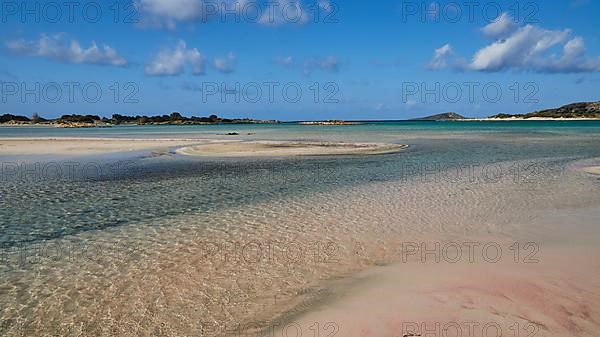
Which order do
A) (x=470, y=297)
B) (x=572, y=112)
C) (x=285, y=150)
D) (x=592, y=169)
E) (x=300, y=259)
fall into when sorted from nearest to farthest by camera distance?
(x=470, y=297) → (x=300, y=259) → (x=592, y=169) → (x=285, y=150) → (x=572, y=112)

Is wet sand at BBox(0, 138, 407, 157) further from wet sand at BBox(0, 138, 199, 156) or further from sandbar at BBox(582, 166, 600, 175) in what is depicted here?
sandbar at BBox(582, 166, 600, 175)

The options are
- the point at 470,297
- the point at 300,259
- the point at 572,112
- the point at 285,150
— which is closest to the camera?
the point at 470,297

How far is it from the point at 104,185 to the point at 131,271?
9.29m

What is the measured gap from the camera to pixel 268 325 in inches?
197

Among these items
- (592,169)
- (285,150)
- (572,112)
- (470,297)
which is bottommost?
(470,297)

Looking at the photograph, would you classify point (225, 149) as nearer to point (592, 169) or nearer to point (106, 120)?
point (592, 169)

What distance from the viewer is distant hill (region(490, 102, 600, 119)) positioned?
156 meters

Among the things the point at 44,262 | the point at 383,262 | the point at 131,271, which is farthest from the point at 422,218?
the point at 44,262

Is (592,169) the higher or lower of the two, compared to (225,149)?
lower

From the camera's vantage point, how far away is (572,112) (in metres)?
163

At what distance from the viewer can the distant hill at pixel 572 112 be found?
156 m

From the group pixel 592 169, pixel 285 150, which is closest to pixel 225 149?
pixel 285 150

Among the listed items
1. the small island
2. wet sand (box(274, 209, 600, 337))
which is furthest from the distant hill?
wet sand (box(274, 209, 600, 337))

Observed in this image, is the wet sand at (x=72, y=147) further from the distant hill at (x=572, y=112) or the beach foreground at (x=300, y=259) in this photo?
the distant hill at (x=572, y=112)
